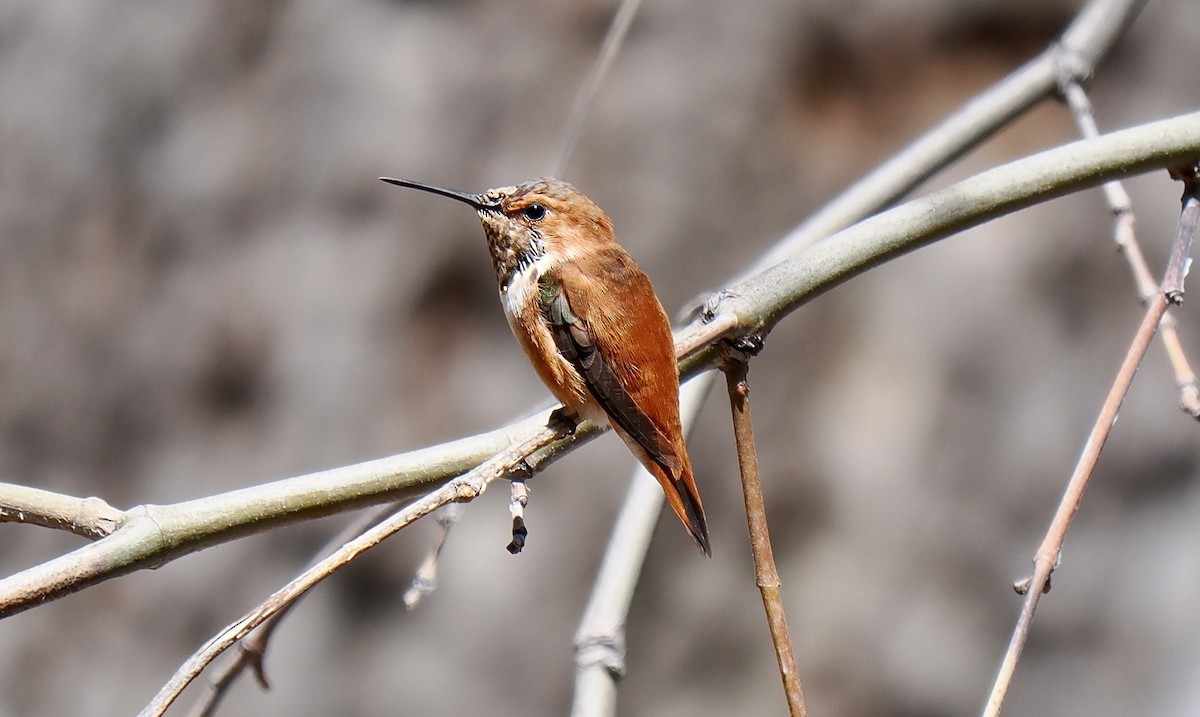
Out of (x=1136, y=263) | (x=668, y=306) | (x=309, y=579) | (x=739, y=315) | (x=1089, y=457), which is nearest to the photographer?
(x=309, y=579)

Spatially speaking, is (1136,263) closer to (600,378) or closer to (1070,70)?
(1070,70)

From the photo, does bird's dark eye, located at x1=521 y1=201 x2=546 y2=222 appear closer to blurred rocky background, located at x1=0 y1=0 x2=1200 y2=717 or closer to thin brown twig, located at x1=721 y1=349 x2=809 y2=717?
thin brown twig, located at x1=721 y1=349 x2=809 y2=717

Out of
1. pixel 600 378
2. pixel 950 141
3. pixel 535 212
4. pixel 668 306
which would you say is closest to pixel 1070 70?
pixel 950 141

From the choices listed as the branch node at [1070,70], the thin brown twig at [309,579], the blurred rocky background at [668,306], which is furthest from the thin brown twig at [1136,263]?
the blurred rocky background at [668,306]

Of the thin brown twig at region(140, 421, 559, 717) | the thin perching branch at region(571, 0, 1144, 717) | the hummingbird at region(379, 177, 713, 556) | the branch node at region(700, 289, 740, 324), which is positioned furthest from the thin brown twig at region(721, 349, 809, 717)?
the thin perching branch at region(571, 0, 1144, 717)

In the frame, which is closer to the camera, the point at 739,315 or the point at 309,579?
the point at 309,579

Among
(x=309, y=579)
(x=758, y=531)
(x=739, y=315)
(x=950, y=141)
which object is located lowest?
(x=309, y=579)

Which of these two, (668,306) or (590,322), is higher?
(668,306)

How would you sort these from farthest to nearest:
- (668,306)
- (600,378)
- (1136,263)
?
(668,306)
(1136,263)
(600,378)
